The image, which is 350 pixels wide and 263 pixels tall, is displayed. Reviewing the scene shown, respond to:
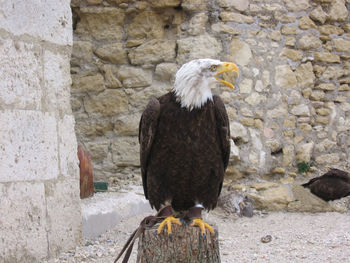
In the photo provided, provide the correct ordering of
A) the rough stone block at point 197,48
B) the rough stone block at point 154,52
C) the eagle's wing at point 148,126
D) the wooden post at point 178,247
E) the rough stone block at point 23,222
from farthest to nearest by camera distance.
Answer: the rough stone block at point 154,52, the rough stone block at point 197,48, the rough stone block at point 23,222, the eagle's wing at point 148,126, the wooden post at point 178,247

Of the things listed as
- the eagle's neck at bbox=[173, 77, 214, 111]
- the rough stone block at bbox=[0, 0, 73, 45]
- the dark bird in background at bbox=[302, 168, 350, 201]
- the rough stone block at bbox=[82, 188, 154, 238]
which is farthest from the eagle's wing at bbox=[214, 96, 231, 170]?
the dark bird in background at bbox=[302, 168, 350, 201]

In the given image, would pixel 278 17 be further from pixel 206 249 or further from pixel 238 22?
pixel 206 249

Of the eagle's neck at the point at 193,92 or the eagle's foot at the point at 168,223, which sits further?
the eagle's neck at the point at 193,92

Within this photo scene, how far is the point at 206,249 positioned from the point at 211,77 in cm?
92

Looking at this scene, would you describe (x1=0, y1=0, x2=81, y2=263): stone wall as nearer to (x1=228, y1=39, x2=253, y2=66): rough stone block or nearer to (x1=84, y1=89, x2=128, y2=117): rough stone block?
(x1=84, y1=89, x2=128, y2=117): rough stone block

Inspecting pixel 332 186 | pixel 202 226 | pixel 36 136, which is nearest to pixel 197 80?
pixel 202 226

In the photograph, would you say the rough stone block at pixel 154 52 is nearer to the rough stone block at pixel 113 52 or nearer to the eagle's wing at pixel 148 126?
the rough stone block at pixel 113 52

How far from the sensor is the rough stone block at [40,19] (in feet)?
9.54

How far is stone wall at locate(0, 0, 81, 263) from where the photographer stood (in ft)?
9.37

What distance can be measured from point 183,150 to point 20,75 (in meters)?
1.23

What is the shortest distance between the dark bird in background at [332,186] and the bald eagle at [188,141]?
95.6 inches

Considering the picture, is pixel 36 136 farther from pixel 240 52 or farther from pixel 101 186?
pixel 240 52

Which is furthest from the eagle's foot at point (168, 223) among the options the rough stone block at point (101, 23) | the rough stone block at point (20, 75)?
the rough stone block at point (101, 23)

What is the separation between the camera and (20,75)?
2.96 metres
